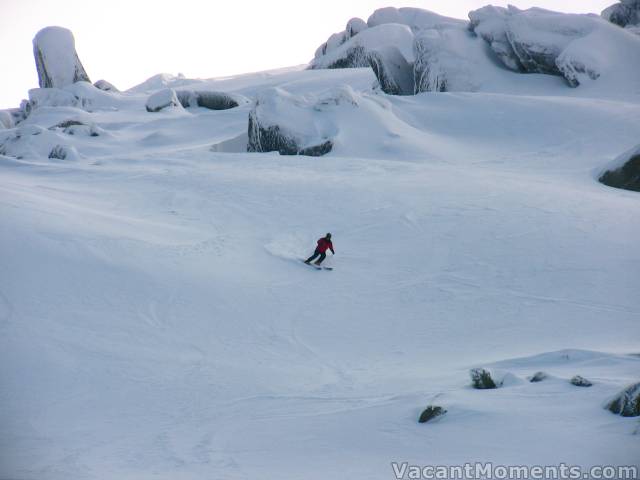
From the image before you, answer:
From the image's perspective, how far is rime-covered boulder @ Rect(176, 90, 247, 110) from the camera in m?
35.2

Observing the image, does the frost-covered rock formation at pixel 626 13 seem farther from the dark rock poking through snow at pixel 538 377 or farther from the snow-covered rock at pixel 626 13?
the dark rock poking through snow at pixel 538 377

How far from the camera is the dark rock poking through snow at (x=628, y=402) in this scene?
614 centimetres

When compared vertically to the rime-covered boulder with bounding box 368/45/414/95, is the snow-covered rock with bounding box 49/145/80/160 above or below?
below

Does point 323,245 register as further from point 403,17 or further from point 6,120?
point 403,17

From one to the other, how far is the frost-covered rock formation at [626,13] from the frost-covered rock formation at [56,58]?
3396 centimetres

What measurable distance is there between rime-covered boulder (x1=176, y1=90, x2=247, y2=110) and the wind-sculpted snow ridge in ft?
24.5

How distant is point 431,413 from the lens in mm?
6840

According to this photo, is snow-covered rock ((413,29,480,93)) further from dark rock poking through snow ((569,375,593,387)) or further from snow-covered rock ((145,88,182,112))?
dark rock poking through snow ((569,375,593,387))

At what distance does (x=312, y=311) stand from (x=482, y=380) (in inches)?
178

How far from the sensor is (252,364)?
9.56 metres

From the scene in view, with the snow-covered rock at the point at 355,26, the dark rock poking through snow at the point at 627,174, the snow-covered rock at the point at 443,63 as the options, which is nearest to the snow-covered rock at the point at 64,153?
the snow-covered rock at the point at 443,63

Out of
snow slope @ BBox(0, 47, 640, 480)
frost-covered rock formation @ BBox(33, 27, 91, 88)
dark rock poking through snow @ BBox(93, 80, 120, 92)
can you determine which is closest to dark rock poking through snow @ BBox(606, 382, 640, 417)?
snow slope @ BBox(0, 47, 640, 480)

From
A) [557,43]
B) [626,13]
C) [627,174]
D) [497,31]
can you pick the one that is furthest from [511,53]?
[627,174]

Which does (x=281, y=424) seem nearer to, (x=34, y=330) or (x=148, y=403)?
(x=148, y=403)
